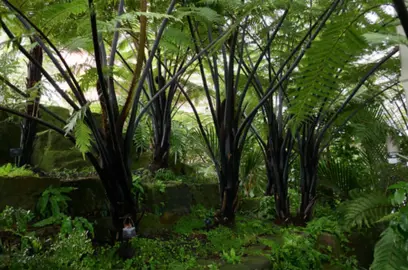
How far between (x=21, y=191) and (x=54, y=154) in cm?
190

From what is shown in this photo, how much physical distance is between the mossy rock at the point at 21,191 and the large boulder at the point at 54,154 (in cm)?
159

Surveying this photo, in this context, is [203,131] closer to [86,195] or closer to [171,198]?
[171,198]

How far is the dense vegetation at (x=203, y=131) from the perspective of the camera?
165cm

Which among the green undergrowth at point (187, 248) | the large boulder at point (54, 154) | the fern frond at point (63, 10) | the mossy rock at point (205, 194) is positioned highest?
the fern frond at point (63, 10)

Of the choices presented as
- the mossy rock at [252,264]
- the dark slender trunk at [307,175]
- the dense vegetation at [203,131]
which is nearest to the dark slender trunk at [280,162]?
the dense vegetation at [203,131]

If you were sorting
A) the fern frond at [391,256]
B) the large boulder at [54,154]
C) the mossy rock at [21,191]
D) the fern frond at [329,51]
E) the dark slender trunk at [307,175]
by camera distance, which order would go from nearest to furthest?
the fern frond at [329,51], the fern frond at [391,256], the mossy rock at [21,191], the dark slender trunk at [307,175], the large boulder at [54,154]

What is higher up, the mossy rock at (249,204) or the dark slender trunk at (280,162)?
the dark slender trunk at (280,162)

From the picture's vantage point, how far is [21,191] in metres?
2.47

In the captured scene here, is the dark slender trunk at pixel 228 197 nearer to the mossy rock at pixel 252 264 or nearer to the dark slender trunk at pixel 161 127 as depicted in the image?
the mossy rock at pixel 252 264

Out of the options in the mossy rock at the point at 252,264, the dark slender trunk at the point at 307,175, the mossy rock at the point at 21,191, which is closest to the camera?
the mossy rock at the point at 252,264

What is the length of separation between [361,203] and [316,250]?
90cm

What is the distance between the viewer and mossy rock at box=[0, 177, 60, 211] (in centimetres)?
243

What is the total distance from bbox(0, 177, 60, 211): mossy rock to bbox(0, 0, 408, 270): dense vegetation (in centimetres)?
8

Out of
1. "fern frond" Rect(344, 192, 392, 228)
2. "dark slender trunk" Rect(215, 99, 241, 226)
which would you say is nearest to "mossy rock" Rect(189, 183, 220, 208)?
"dark slender trunk" Rect(215, 99, 241, 226)
